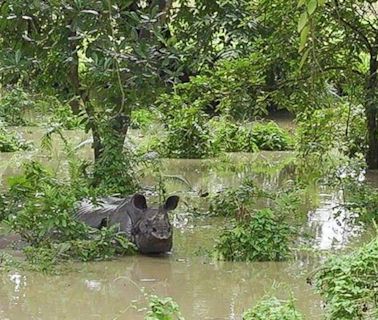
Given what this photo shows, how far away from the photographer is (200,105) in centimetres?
1092

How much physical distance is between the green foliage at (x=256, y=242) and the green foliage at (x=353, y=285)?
237 centimetres

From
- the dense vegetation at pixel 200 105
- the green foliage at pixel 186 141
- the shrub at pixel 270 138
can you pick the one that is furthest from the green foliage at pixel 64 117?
the shrub at pixel 270 138

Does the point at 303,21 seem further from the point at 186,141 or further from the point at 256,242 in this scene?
the point at 186,141

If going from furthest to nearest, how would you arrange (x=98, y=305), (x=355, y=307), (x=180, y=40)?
(x=180, y=40) < (x=98, y=305) < (x=355, y=307)

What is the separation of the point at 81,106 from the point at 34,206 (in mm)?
2698

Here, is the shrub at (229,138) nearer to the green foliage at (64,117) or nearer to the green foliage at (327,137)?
the green foliage at (327,137)

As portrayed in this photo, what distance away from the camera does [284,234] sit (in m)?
7.29

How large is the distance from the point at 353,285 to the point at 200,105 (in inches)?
260

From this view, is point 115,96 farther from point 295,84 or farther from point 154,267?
point 295,84

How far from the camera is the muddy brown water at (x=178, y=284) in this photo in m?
5.87

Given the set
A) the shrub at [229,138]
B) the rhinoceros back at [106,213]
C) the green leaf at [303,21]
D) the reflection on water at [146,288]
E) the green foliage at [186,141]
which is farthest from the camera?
the shrub at [229,138]

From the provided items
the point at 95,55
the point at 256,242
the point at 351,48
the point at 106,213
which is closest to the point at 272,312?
the point at 256,242

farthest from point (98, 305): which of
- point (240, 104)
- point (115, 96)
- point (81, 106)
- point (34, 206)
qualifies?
point (240, 104)

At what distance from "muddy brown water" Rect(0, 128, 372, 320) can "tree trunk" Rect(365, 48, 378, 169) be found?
229 centimetres
